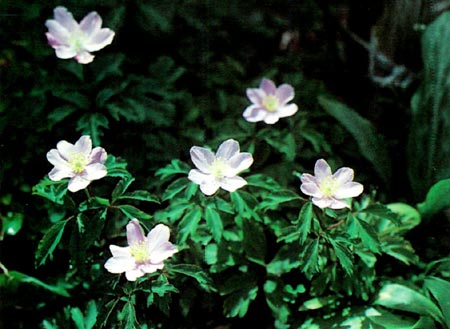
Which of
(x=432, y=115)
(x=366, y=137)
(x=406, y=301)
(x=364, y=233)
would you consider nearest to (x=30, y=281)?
(x=364, y=233)

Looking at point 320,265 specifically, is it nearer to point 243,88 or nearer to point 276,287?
point 276,287

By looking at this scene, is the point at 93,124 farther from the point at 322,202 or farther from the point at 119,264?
the point at 322,202

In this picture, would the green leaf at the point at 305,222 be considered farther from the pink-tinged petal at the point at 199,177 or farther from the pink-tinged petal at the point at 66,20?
the pink-tinged petal at the point at 66,20

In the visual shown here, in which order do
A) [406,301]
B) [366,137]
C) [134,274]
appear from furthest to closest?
1. [366,137]
2. [406,301]
3. [134,274]

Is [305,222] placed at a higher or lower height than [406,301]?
higher

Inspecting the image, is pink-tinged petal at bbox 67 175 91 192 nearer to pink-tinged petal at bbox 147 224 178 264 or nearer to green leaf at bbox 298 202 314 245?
pink-tinged petal at bbox 147 224 178 264

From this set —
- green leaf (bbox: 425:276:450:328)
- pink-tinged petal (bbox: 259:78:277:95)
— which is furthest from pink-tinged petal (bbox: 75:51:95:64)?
green leaf (bbox: 425:276:450:328)

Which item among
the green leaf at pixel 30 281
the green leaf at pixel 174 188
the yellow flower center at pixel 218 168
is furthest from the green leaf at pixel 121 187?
the green leaf at pixel 30 281
